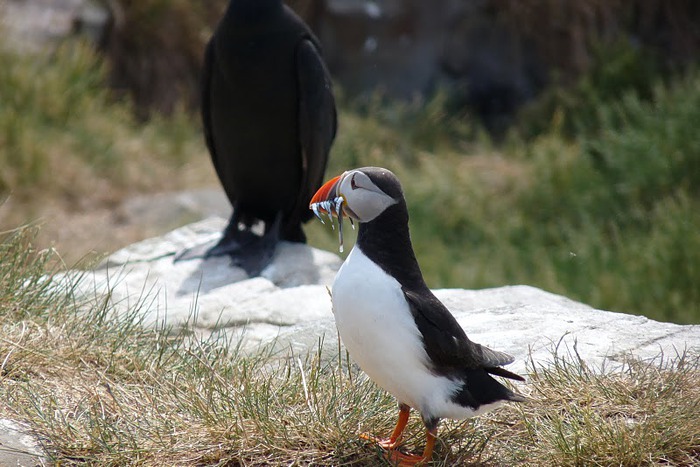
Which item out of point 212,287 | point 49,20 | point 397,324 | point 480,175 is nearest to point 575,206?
point 480,175

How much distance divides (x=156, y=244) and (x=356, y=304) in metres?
3.15

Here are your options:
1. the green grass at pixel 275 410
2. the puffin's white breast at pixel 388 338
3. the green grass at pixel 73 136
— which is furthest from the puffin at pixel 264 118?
the green grass at pixel 73 136

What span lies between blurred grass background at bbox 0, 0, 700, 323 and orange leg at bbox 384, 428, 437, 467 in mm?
3838

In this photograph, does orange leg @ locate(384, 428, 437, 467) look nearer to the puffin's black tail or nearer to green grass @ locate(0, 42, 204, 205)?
the puffin's black tail

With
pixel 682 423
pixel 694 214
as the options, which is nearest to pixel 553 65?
pixel 694 214

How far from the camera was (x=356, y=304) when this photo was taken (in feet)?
7.97

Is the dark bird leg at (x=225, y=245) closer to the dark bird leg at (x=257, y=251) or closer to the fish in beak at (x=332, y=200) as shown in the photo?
the dark bird leg at (x=257, y=251)

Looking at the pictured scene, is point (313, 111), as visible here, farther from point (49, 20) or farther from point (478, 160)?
point (49, 20)


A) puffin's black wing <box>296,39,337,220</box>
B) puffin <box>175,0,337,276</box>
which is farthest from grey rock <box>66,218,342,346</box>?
puffin's black wing <box>296,39,337,220</box>

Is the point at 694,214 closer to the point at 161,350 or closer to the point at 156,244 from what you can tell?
the point at 156,244

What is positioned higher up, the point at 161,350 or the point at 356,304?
the point at 356,304

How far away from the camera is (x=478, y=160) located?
902cm

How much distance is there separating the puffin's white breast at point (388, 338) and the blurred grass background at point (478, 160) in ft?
12.7

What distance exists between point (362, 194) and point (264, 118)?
2.39 m
